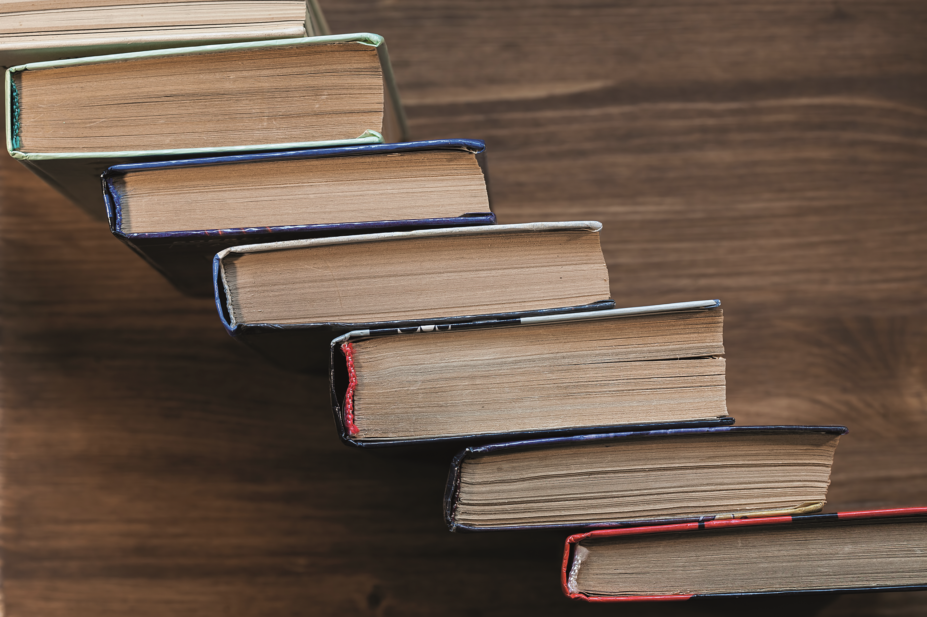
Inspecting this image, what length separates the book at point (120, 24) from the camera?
17.8 inches

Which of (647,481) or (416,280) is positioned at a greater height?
(416,280)

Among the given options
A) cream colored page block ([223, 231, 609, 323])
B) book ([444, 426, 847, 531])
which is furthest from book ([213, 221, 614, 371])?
book ([444, 426, 847, 531])

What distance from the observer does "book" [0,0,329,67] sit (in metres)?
0.45

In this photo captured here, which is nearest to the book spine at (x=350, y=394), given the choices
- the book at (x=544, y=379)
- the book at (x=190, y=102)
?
the book at (x=544, y=379)

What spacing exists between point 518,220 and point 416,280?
0.76 ft

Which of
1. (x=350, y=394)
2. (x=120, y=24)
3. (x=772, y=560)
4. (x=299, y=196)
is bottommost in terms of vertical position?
(x=772, y=560)

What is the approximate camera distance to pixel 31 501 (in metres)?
0.59

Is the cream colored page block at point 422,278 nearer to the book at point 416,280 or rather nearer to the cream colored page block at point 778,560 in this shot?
the book at point 416,280

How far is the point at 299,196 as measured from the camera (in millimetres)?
447

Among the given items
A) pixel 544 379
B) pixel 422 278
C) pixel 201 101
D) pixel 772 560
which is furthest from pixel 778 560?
pixel 201 101

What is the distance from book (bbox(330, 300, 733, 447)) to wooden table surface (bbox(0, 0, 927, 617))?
7.1 inches

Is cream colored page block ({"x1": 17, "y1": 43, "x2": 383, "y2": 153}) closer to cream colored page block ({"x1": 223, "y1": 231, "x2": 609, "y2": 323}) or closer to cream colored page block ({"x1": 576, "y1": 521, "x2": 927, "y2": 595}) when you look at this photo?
cream colored page block ({"x1": 223, "y1": 231, "x2": 609, "y2": 323})

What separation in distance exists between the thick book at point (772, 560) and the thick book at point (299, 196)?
0.28 meters

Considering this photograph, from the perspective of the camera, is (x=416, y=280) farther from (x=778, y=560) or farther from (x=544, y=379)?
(x=778, y=560)
